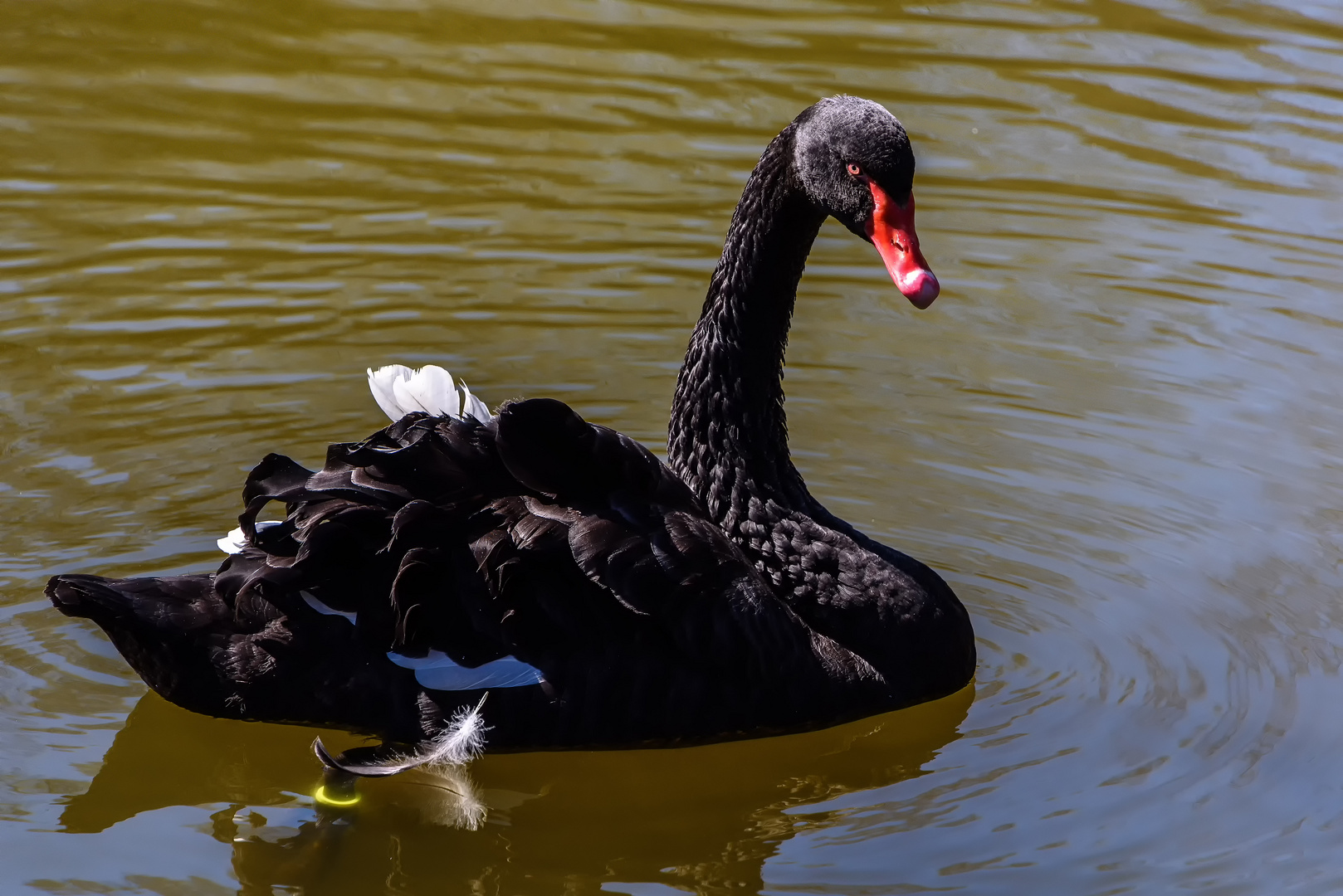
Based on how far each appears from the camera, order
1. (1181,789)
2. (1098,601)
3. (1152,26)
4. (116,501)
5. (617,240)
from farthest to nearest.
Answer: (1152,26), (617,240), (116,501), (1098,601), (1181,789)

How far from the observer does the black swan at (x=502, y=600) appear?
15.6ft

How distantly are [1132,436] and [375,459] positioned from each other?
334 cm

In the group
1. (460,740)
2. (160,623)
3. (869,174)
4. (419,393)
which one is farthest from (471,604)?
(869,174)

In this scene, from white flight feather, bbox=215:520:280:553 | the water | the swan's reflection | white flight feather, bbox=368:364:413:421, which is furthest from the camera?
A: white flight feather, bbox=368:364:413:421

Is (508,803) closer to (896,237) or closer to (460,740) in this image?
(460,740)

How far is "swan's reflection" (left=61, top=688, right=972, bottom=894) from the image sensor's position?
174 inches

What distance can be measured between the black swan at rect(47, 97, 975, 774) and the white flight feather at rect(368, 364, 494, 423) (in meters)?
0.17

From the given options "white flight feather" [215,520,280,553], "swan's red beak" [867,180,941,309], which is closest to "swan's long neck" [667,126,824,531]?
"swan's red beak" [867,180,941,309]

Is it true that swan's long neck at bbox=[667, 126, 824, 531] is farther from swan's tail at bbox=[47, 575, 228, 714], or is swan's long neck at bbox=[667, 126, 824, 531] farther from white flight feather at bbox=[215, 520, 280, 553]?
swan's tail at bbox=[47, 575, 228, 714]

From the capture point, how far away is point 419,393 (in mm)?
5211

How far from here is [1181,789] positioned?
4727 mm

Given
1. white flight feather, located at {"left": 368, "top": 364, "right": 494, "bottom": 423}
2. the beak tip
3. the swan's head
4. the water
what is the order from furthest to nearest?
white flight feather, located at {"left": 368, "top": 364, "right": 494, "bottom": 423}, the swan's head, the beak tip, the water

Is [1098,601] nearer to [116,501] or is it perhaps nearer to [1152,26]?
[116,501]

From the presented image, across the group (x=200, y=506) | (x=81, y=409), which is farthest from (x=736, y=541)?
(x=81, y=409)
